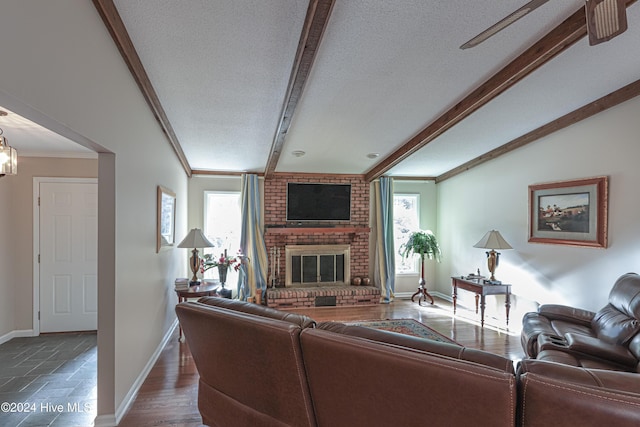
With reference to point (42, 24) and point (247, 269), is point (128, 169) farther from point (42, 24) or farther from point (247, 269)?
point (247, 269)

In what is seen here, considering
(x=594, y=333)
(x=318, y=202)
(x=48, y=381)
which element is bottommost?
(x=48, y=381)

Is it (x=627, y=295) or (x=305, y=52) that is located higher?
(x=305, y=52)

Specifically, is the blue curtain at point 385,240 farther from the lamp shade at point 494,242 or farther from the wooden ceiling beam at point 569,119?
the lamp shade at point 494,242

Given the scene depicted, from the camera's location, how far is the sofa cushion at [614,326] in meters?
2.42

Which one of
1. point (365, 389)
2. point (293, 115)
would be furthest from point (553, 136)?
point (365, 389)

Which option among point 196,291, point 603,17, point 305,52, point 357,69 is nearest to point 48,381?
point 196,291

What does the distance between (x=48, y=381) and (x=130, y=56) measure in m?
2.93

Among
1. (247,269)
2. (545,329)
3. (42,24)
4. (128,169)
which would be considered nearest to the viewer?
(42,24)

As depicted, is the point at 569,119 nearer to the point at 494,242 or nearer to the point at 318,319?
the point at 494,242

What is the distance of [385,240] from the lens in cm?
612

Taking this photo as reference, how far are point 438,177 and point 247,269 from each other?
4.30 metres

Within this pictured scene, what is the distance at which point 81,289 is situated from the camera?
3998 mm

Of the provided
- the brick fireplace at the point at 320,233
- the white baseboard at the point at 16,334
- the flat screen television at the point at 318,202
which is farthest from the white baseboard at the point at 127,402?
the flat screen television at the point at 318,202

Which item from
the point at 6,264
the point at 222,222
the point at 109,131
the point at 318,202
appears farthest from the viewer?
the point at 318,202
